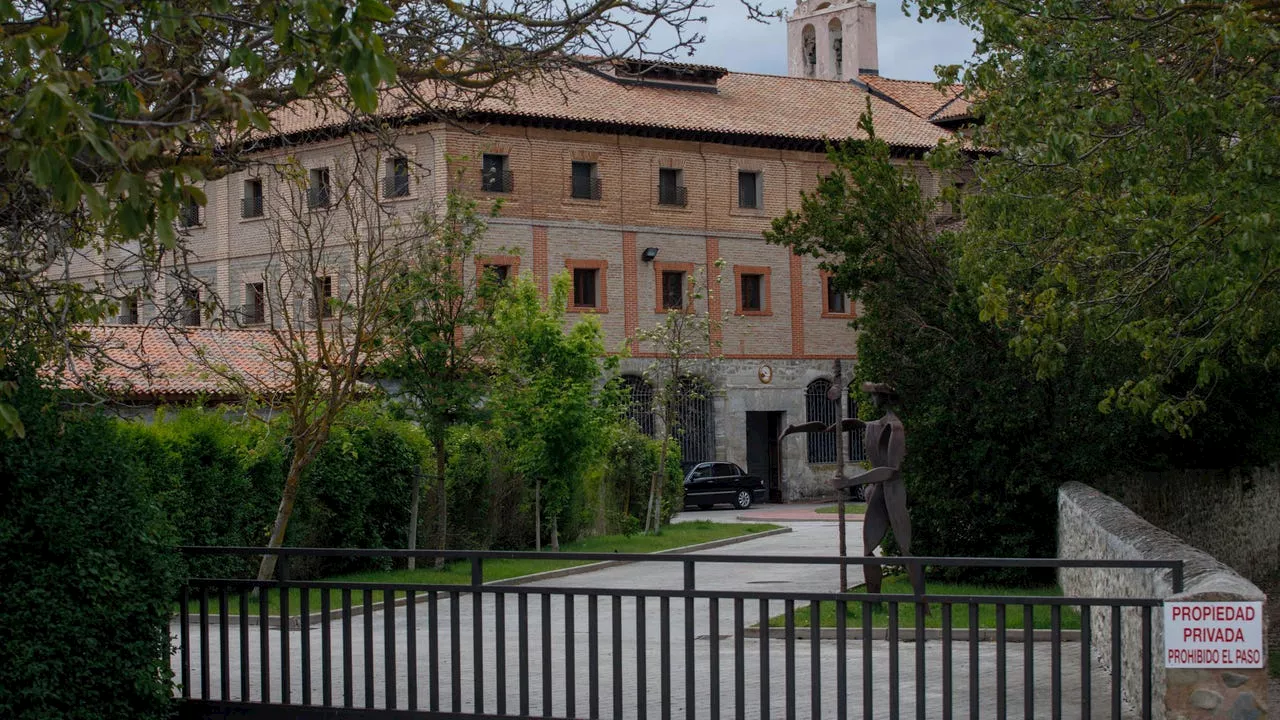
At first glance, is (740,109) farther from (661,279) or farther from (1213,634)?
(1213,634)

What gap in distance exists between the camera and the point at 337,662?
13289 mm

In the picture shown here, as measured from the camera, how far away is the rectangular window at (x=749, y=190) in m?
46.8

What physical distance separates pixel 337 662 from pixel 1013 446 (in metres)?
8.49

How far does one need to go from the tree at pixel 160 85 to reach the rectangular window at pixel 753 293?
114ft

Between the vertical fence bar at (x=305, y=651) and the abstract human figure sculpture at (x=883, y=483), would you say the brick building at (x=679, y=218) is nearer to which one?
the abstract human figure sculpture at (x=883, y=483)

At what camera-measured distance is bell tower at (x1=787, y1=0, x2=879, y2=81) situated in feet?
207

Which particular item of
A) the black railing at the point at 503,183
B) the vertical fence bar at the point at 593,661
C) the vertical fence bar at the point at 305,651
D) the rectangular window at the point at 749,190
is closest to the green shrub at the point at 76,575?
the vertical fence bar at the point at 305,651

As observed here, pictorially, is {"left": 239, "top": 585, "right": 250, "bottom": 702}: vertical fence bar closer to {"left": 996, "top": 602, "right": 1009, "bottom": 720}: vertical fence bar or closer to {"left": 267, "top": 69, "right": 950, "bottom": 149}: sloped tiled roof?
{"left": 996, "top": 602, "right": 1009, "bottom": 720}: vertical fence bar

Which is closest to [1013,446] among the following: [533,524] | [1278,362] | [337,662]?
[1278,362]

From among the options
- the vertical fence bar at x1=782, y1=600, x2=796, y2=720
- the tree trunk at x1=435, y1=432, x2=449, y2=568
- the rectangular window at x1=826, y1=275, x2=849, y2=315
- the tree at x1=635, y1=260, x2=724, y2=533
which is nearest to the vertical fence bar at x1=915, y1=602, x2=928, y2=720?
the vertical fence bar at x1=782, y1=600, x2=796, y2=720

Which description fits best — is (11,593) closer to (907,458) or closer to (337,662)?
(337,662)

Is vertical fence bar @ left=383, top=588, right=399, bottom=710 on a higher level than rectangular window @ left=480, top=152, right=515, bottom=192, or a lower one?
lower

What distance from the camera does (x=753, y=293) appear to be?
47031 mm

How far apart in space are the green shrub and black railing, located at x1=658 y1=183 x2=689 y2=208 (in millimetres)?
37422
